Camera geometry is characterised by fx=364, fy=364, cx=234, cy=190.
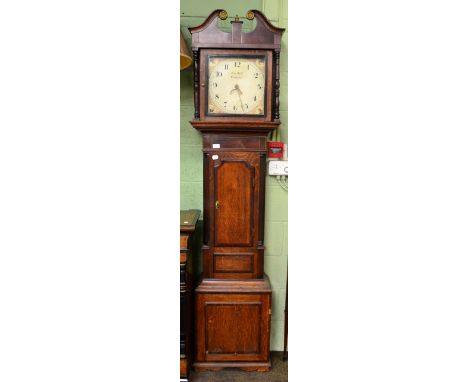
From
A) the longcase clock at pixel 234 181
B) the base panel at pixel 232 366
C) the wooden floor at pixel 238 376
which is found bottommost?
the wooden floor at pixel 238 376

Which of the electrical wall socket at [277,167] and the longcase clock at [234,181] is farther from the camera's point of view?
the electrical wall socket at [277,167]

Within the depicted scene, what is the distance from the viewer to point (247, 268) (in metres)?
1.69

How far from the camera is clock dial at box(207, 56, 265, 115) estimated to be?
1.57 m

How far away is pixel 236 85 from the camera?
158cm

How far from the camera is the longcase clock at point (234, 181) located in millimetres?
1558

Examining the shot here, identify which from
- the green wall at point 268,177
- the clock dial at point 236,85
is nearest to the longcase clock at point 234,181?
the clock dial at point 236,85

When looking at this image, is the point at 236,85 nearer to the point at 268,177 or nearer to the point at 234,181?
the point at 234,181

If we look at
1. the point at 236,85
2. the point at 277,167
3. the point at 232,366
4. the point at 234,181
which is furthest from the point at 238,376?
the point at 236,85

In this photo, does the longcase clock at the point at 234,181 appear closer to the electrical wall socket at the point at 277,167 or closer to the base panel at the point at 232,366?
the base panel at the point at 232,366

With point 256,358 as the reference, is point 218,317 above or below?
above
